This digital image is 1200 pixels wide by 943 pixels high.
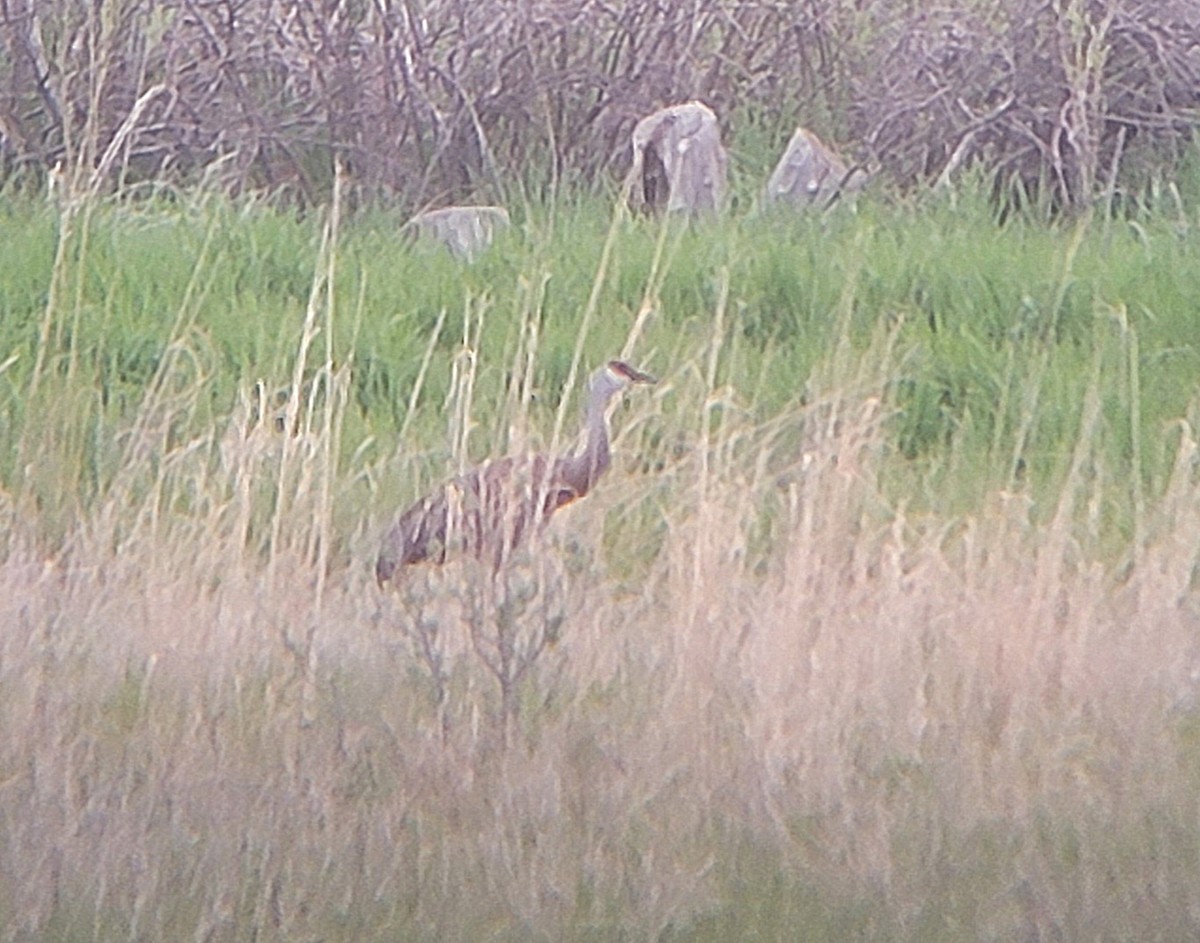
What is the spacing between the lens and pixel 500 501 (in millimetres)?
5020

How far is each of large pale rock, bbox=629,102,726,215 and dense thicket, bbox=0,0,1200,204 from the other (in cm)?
43

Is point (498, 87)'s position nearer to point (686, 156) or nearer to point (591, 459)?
point (686, 156)

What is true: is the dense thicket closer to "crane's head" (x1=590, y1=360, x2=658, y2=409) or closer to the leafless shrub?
the leafless shrub

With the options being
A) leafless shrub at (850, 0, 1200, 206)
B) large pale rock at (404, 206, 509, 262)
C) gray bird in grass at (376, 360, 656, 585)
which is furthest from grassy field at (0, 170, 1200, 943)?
leafless shrub at (850, 0, 1200, 206)

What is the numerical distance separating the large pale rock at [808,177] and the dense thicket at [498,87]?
0.91 ft

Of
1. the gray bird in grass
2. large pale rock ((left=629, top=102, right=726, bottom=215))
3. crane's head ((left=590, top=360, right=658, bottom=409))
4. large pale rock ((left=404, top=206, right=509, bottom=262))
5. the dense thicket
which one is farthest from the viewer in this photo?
the dense thicket

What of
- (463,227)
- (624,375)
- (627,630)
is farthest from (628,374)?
(463,227)

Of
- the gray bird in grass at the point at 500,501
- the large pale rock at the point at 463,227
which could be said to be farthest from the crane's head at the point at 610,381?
the large pale rock at the point at 463,227

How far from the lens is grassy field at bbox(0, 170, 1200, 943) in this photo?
3.91 meters

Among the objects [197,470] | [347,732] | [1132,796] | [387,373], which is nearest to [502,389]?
[387,373]

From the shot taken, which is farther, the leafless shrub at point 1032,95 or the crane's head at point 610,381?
the leafless shrub at point 1032,95

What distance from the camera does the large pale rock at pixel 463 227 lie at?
7.96m

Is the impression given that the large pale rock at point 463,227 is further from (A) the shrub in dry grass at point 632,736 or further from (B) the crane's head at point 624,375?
(A) the shrub in dry grass at point 632,736

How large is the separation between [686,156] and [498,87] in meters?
1.06
